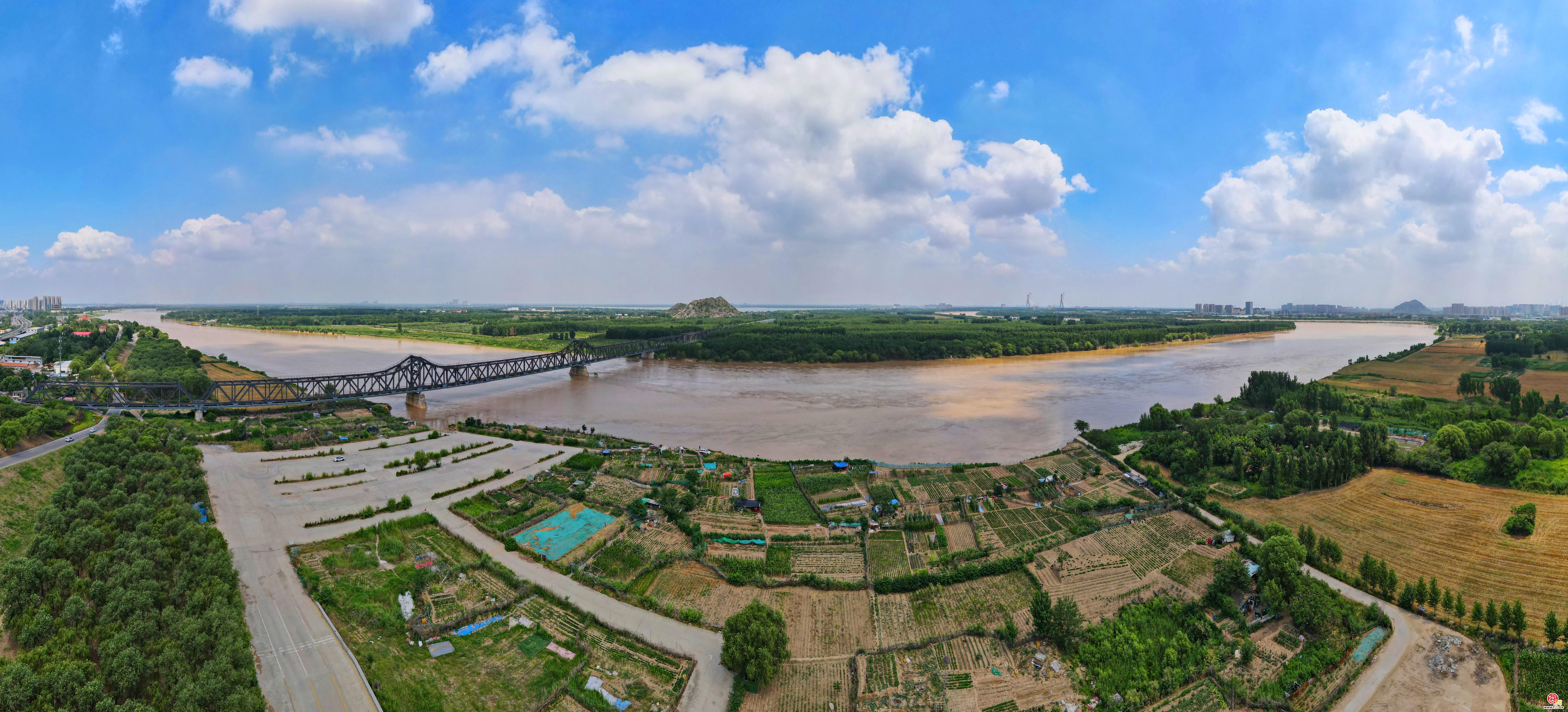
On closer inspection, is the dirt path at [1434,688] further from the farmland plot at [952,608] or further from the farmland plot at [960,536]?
the farmland plot at [960,536]

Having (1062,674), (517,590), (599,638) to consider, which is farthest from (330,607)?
(1062,674)

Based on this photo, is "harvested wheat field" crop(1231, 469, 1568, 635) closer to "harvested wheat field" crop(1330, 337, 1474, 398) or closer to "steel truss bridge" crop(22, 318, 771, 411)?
"harvested wheat field" crop(1330, 337, 1474, 398)

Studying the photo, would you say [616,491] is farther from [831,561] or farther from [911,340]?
[911,340]

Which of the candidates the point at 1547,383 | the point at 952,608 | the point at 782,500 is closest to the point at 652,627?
the point at 952,608

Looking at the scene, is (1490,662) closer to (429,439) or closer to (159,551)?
(159,551)

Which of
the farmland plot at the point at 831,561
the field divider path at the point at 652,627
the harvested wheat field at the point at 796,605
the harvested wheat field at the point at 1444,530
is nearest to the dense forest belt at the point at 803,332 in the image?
the harvested wheat field at the point at 1444,530

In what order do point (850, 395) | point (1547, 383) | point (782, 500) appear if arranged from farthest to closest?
point (850, 395) → point (1547, 383) → point (782, 500)
